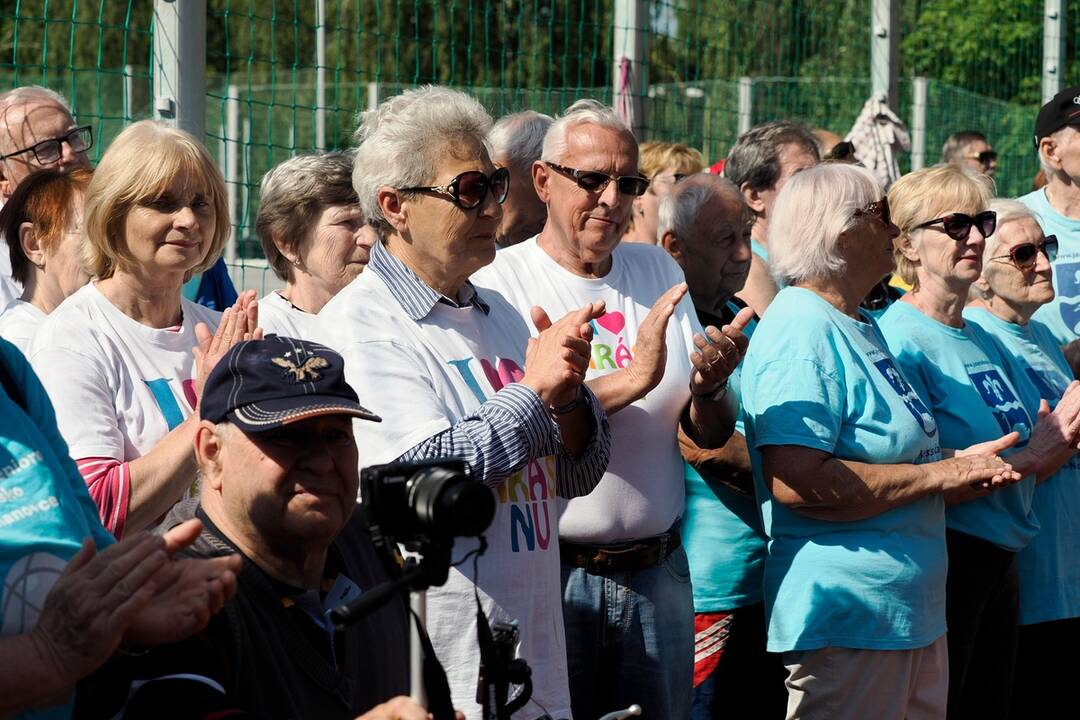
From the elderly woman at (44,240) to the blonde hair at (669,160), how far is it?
267 cm

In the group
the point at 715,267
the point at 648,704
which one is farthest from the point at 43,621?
the point at 715,267

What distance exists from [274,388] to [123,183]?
1079mm

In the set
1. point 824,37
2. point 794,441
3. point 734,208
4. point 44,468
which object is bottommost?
point 794,441

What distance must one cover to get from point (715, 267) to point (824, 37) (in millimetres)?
4965

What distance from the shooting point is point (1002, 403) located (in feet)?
14.0

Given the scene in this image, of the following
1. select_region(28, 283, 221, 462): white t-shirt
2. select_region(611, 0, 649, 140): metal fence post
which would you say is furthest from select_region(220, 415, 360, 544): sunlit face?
select_region(611, 0, 649, 140): metal fence post

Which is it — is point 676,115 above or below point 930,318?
above

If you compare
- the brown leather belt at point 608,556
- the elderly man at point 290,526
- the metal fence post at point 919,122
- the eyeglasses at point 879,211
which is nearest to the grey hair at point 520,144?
the eyeglasses at point 879,211

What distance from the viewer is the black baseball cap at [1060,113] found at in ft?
19.1

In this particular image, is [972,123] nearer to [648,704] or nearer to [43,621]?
[648,704]

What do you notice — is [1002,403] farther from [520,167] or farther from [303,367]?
[303,367]

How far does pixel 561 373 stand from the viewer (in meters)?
2.82

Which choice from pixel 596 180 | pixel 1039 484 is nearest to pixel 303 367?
pixel 596 180

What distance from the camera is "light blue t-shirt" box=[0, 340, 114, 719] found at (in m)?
1.97
